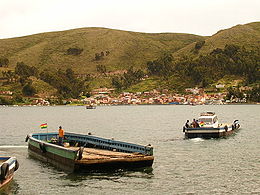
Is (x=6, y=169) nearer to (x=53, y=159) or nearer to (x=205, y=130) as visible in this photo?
(x=53, y=159)

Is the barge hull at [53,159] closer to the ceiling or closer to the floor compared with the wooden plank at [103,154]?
closer to the floor

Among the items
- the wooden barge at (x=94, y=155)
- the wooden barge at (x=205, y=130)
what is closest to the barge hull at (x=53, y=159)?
the wooden barge at (x=94, y=155)

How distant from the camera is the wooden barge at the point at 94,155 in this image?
35688 millimetres

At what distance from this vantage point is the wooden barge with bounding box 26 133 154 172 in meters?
35.7

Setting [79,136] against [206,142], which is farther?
[206,142]

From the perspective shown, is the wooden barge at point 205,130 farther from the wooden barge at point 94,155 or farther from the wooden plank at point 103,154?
the wooden plank at point 103,154

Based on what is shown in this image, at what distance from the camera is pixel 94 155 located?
3956cm

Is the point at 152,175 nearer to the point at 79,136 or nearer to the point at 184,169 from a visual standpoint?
the point at 184,169

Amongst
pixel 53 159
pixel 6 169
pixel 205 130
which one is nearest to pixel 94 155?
pixel 53 159

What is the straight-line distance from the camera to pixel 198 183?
33.8m

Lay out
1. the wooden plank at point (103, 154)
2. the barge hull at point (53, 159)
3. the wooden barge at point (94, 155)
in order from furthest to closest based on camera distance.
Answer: the wooden plank at point (103, 154) < the barge hull at point (53, 159) < the wooden barge at point (94, 155)

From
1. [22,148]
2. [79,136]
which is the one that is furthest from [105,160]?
[22,148]

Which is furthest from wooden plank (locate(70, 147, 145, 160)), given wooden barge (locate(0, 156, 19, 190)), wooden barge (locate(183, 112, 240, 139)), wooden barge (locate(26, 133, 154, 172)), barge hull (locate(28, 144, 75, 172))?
wooden barge (locate(183, 112, 240, 139))

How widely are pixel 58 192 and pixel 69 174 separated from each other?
4.95 metres
